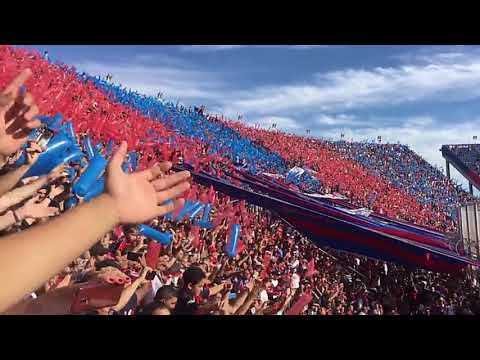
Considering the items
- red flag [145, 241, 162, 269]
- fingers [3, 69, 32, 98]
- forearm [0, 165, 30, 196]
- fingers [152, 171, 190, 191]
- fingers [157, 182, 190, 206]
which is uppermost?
fingers [3, 69, 32, 98]

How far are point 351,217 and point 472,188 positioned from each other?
86 cm

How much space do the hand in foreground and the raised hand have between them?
1.01ft

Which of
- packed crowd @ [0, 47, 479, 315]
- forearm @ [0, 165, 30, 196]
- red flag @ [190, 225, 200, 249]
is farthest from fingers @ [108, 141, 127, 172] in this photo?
red flag @ [190, 225, 200, 249]

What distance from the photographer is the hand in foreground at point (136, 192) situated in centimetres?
76

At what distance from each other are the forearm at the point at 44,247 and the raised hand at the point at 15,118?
1.33 feet

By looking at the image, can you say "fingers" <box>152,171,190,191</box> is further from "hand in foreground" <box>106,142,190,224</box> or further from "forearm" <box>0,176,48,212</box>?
"forearm" <box>0,176,48,212</box>

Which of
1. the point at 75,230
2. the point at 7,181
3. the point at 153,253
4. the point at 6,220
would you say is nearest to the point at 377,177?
the point at 153,253

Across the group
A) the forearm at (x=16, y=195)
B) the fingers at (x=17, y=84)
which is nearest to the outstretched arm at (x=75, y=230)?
the fingers at (x=17, y=84)

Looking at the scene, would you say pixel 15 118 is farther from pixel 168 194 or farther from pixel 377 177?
pixel 377 177

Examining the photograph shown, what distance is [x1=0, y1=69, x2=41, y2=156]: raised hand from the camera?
3.34 feet

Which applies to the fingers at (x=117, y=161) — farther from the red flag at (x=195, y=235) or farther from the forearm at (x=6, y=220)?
the red flag at (x=195, y=235)
